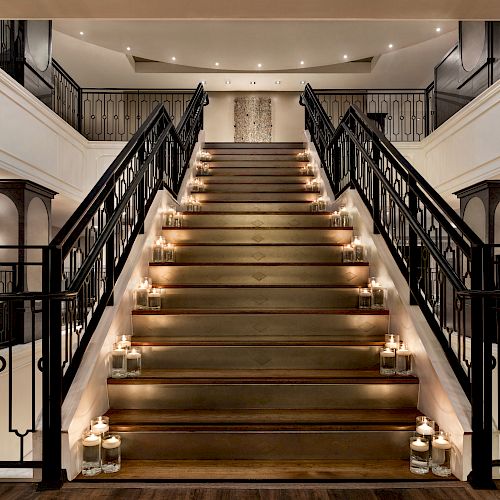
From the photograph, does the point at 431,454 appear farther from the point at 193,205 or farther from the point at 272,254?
the point at 193,205

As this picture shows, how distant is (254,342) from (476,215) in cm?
603

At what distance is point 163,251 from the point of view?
439 cm

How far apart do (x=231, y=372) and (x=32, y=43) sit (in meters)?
7.32

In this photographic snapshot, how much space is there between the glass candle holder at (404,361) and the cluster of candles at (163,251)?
217 cm

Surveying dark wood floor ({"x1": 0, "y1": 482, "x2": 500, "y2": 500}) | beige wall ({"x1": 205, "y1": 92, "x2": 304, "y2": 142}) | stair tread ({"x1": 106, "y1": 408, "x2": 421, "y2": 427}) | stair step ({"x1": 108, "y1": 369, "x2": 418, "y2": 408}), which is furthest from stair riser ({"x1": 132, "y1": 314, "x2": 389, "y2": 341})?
beige wall ({"x1": 205, "y1": 92, "x2": 304, "y2": 142})

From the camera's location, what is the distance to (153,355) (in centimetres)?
320

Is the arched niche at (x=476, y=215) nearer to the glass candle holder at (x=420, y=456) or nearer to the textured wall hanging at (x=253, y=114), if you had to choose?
the glass candle holder at (x=420, y=456)

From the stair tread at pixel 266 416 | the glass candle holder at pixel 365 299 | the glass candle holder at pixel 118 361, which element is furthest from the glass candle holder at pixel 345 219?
the glass candle holder at pixel 118 361

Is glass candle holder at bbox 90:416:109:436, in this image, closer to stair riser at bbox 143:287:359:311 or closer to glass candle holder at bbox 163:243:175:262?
stair riser at bbox 143:287:359:311

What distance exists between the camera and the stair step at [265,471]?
7.90 ft

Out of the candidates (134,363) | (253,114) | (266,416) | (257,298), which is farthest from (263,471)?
(253,114)

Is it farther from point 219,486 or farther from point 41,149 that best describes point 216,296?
point 41,149

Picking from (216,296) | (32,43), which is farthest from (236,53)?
(216,296)

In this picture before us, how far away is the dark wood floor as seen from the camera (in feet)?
7.35
